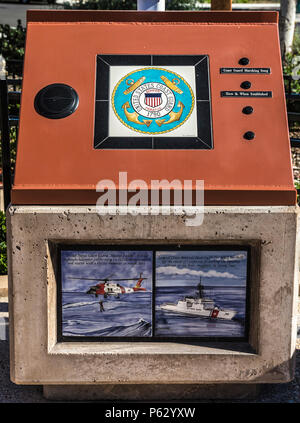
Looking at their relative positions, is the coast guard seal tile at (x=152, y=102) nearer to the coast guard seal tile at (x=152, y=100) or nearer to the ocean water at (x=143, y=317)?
the coast guard seal tile at (x=152, y=100)

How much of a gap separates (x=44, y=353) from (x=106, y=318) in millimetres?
381

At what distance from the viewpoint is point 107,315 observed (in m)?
3.13

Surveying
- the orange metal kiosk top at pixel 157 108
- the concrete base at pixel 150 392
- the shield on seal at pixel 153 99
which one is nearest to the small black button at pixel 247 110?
the orange metal kiosk top at pixel 157 108

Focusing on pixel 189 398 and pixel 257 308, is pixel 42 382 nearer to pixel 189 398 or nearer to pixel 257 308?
pixel 189 398

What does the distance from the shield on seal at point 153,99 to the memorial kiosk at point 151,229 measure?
0.02m

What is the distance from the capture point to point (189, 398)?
3279 mm

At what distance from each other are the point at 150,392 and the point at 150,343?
340mm

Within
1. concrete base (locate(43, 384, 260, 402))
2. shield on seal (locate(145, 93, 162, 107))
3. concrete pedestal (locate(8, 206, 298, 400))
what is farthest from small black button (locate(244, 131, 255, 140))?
concrete base (locate(43, 384, 260, 402))

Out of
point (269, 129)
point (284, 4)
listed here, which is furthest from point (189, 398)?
point (284, 4)

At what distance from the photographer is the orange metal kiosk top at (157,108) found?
9.83 feet

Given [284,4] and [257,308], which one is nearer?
[257,308]

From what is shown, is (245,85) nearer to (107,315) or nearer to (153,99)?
(153,99)

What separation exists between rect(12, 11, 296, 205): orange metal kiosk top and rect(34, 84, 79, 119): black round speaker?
22mm

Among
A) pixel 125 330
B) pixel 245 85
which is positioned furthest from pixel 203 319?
pixel 245 85
